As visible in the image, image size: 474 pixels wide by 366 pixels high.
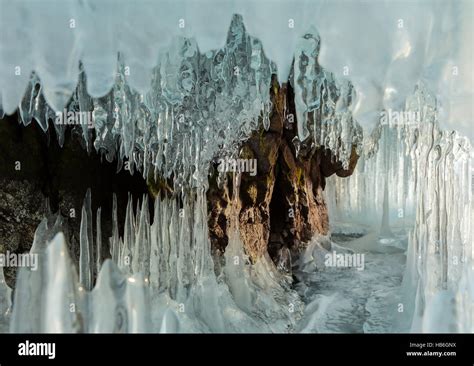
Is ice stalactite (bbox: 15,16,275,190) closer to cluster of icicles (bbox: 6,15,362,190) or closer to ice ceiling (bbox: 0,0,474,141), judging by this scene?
cluster of icicles (bbox: 6,15,362,190)

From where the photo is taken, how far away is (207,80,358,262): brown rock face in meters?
4.84

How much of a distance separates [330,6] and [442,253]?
7.57 feet

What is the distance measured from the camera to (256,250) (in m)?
5.36

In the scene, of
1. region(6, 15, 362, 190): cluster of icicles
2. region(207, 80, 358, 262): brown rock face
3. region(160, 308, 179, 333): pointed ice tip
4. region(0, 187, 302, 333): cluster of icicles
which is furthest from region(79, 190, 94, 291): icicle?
region(207, 80, 358, 262): brown rock face

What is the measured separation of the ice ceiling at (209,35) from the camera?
2.54 metres

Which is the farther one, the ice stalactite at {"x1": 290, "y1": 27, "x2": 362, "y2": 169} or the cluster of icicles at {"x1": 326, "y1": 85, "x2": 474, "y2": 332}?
the ice stalactite at {"x1": 290, "y1": 27, "x2": 362, "y2": 169}

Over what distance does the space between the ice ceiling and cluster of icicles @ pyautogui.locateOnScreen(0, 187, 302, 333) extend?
1.18 meters

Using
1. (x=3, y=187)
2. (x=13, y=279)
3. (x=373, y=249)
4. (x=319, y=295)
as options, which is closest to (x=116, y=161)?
(x=3, y=187)

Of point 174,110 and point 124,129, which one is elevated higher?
point 174,110

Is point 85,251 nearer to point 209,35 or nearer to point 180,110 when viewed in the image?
point 180,110

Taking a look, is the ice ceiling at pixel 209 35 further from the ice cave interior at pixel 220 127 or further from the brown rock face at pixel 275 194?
the brown rock face at pixel 275 194

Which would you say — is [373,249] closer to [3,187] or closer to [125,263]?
[125,263]

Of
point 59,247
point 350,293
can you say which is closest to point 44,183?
point 59,247
